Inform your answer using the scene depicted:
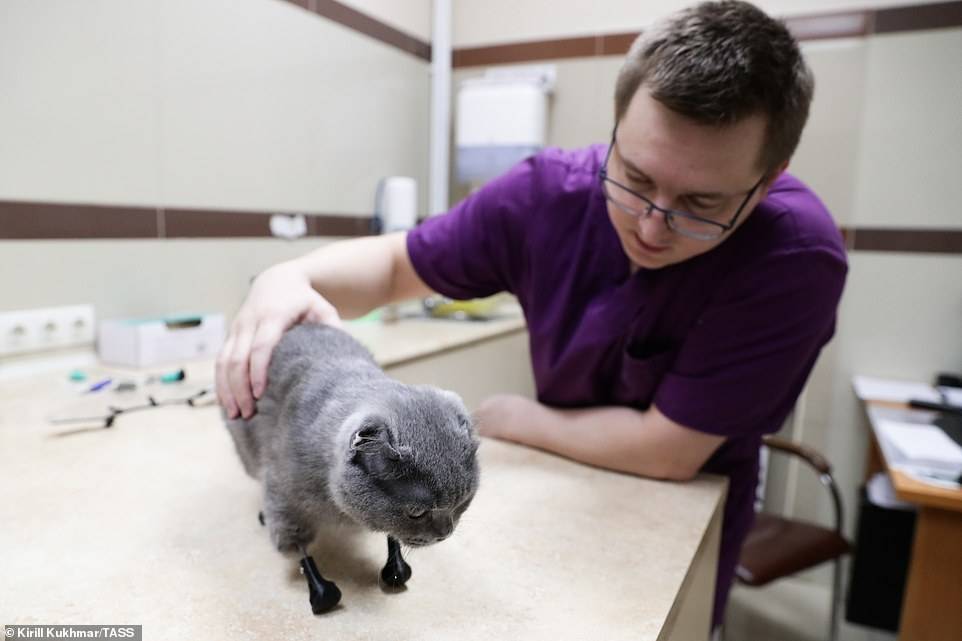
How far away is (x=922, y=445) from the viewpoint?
167 cm

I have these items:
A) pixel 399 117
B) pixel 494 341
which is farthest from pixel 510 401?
pixel 399 117

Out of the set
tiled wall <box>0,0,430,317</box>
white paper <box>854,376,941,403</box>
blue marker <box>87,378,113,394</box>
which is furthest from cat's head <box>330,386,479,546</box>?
white paper <box>854,376,941,403</box>

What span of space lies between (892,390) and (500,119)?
202cm

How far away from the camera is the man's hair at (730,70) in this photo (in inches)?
31.2

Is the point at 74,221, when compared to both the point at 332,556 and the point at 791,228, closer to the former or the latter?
the point at 332,556

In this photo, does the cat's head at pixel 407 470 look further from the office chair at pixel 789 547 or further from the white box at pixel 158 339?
the office chair at pixel 789 547

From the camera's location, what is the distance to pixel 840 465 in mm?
2539

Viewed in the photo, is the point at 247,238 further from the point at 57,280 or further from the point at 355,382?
the point at 355,382

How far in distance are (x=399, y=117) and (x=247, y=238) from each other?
112cm

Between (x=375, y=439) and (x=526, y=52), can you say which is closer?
(x=375, y=439)

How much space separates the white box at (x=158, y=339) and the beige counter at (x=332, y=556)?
0.60m

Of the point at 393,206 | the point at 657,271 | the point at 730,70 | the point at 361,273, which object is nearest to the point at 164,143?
the point at 393,206

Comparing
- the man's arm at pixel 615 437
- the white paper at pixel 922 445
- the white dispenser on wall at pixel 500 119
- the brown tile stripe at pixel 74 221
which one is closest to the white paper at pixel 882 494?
the white paper at pixel 922 445

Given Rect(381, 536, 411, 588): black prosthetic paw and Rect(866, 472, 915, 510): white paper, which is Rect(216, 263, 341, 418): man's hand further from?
Rect(866, 472, 915, 510): white paper
